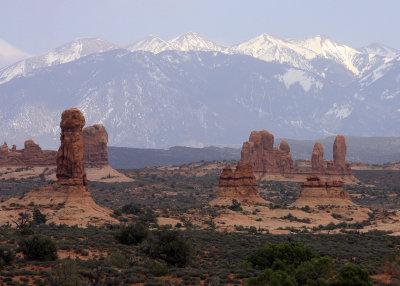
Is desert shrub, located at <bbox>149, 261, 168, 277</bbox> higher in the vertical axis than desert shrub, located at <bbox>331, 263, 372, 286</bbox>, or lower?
lower

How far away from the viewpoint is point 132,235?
153 feet

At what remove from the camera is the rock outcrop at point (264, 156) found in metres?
140

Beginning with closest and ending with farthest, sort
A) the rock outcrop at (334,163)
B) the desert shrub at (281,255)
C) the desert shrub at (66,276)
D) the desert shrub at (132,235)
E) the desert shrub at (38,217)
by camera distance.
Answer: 1. the desert shrub at (66,276)
2. the desert shrub at (281,255)
3. the desert shrub at (132,235)
4. the desert shrub at (38,217)
5. the rock outcrop at (334,163)

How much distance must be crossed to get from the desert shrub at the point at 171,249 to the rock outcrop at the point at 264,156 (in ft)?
315

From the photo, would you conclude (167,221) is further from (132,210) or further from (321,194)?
(321,194)

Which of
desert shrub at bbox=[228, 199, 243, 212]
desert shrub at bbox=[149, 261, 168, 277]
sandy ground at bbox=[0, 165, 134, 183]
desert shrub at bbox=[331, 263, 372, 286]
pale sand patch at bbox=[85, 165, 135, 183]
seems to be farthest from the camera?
pale sand patch at bbox=[85, 165, 135, 183]

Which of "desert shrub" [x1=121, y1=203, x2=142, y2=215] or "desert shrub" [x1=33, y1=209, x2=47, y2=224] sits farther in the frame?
"desert shrub" [x1=121, y1=203, x2=142, y2=215]

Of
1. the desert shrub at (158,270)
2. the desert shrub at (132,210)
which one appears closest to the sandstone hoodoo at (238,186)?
the desert shrub at (132,210)

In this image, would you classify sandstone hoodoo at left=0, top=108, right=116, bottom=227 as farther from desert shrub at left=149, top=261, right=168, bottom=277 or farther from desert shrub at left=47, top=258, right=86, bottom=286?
desert shrub at left=47, top=258, right=86, bottom=286

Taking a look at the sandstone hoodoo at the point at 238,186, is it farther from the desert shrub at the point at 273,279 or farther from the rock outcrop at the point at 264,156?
the rock outcrop at the point at 264,156

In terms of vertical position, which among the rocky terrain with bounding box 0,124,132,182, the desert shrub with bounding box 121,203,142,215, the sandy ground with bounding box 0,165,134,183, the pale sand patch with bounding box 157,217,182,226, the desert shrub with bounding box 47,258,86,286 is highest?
the rocky terrain with bounding box 0,124,132,182

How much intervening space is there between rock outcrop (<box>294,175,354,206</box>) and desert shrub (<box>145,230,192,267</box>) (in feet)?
129

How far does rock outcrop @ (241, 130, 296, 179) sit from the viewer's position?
140125mm

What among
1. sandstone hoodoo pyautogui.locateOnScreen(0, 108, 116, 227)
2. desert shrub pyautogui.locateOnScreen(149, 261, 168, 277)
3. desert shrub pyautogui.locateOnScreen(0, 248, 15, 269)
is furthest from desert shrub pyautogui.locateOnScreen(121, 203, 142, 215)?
desert shrub pyautogui.locateOnScreen(0, 248, 15, 269)
